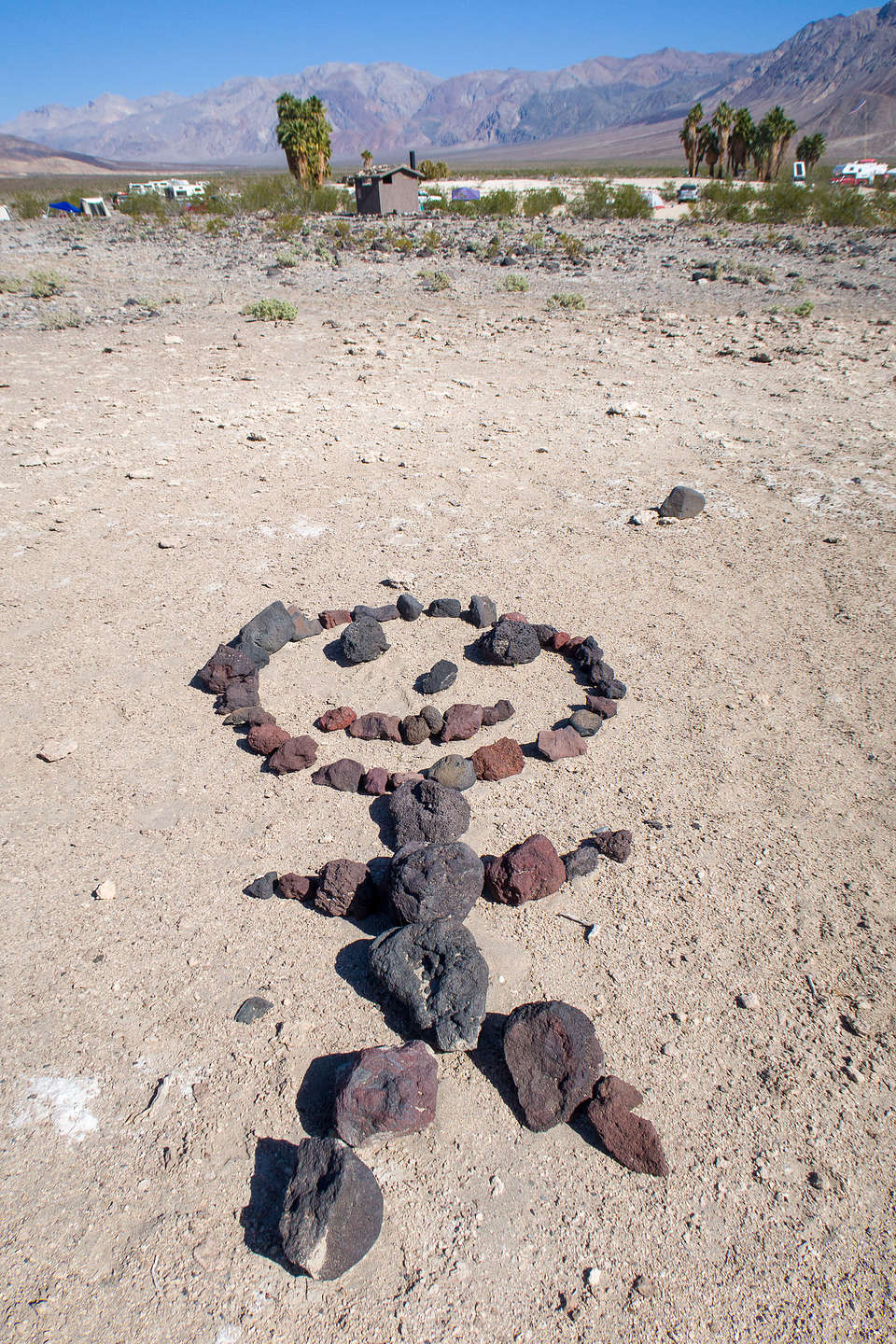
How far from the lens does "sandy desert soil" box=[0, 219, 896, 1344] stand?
181 cm

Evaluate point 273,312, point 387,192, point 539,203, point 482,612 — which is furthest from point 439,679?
point 539,203

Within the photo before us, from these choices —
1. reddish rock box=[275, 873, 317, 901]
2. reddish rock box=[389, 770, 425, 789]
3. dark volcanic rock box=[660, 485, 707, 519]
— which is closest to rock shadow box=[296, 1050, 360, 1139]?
reddish rock box=[275, 873, 317, 901]

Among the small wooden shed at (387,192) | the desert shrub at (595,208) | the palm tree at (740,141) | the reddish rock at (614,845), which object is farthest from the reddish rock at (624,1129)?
the palm tree at (740,141)

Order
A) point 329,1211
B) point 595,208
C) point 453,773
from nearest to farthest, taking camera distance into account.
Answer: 1. point 329,1211
2. point 453,773
3. point 595,208

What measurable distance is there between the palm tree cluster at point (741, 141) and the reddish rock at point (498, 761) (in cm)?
4394

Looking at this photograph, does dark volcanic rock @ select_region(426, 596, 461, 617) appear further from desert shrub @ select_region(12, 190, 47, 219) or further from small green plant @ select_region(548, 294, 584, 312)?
desert shrub @ select_region(12, 190, 47, 219)

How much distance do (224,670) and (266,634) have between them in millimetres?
357

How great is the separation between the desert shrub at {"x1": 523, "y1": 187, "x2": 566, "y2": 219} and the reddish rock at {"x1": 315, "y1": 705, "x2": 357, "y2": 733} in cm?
2582

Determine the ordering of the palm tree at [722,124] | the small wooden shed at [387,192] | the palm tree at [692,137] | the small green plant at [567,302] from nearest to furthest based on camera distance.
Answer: the small green plant at [567,302], the small wooden shed at [387,192], the palm tree at [722,124], the palm tree at [692,137]

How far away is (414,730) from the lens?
348cm

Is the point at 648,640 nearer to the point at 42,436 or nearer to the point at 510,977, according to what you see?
the point at 510,977

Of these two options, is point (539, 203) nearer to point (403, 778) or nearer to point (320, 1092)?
point (403, 778)

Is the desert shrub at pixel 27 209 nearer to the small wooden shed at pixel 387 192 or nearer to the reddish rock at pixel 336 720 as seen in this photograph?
the small wooden shed at pixel 387 192

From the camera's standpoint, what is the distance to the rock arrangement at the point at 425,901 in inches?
73.6
